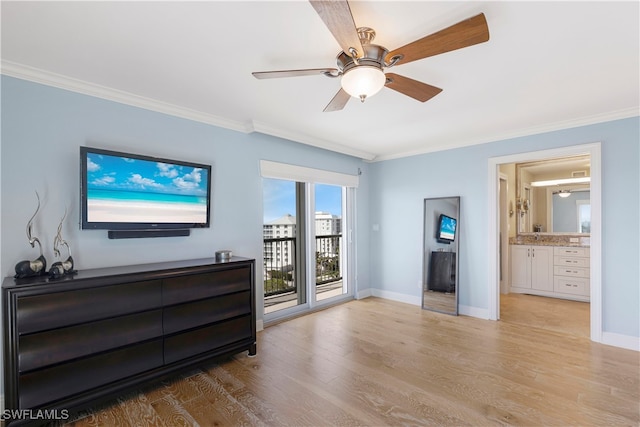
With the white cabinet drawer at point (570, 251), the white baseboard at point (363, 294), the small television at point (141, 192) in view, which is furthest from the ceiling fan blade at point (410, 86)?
the white cabinet drawer at point (570, 251)

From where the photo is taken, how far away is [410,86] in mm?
2115

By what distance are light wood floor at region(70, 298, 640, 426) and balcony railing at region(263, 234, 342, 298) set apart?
1320 mm

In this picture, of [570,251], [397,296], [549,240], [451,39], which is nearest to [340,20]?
[451,39]

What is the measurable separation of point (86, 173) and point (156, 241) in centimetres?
81

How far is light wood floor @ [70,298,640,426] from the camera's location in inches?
82.3

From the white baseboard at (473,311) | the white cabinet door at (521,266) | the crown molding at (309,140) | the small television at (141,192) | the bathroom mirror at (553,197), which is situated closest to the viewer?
the small television at (141,192)

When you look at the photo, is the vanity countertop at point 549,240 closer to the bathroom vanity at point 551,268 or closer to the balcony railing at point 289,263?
the bathroom vanity at point 551,268

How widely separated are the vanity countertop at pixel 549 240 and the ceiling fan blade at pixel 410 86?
14.8 feet

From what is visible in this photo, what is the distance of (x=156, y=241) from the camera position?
2.90 m

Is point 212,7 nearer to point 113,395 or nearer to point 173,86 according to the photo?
point 173,86

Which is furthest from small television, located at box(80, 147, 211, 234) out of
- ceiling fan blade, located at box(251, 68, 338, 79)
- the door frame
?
the door frame

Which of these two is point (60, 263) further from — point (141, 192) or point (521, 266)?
point (521, 266)

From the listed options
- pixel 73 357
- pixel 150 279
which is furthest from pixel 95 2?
pixel 73 357

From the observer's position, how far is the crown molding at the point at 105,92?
2242 mm
